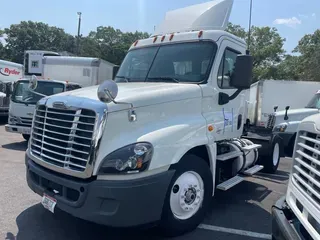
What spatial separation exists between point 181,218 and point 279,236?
1471mm

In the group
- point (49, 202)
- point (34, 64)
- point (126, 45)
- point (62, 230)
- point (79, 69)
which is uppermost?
point (126, 45)

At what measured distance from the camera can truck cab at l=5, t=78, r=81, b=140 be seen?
395 inches

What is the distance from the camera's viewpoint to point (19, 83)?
1066cm

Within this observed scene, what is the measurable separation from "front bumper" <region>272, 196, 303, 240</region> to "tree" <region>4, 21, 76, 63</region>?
202 feet

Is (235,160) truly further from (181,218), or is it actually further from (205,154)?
(181,218)

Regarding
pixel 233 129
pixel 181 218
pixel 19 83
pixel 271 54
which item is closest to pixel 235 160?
pixel 233 129

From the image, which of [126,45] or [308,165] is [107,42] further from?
[308,165]

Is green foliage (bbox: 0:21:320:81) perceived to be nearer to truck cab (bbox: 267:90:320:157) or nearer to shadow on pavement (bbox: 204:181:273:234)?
truck cab (bbox: 267:90:320:157)

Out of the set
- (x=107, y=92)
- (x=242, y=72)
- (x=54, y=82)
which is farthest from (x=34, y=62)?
(x=107, y=92)

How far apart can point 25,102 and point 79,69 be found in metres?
3.46

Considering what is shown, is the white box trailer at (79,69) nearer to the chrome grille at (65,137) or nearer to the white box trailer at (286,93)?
the white box trailer at (286,93)

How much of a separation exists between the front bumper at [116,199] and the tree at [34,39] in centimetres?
6018

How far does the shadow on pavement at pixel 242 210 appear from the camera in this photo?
4.62 m

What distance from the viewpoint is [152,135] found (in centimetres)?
367
